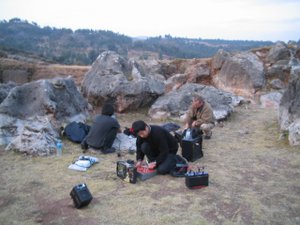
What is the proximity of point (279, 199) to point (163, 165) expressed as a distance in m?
2.32

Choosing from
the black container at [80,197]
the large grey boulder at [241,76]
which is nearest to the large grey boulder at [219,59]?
the large grey boulder at [241,76]

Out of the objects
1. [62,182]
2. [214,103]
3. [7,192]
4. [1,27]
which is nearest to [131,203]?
[62,182]

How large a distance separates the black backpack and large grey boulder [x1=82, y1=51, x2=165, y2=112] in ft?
11.6

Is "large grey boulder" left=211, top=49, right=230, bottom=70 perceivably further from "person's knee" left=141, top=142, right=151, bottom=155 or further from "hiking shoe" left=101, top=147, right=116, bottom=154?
"person's knee" left=141, top=142, right=151, bottom=155

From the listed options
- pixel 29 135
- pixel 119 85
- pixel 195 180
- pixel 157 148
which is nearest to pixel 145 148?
pixel 157 148

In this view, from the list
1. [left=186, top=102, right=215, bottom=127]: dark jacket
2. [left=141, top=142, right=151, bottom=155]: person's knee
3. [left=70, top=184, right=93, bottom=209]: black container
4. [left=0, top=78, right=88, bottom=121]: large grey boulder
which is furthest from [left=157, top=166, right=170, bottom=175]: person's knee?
[left=0, top=78, right=88, bottom=121]: large grey boulder

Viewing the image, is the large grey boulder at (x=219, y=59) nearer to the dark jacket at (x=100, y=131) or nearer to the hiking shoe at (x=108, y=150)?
the dark jacket at (x=100, y=131)

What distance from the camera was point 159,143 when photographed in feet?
23.7

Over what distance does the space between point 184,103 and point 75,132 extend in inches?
199

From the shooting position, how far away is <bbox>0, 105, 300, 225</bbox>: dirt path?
5.72 m

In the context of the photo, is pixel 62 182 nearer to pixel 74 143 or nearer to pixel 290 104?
pixel 74 143

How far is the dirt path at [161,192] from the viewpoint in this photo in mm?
5719

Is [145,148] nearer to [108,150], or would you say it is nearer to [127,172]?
[127,172]

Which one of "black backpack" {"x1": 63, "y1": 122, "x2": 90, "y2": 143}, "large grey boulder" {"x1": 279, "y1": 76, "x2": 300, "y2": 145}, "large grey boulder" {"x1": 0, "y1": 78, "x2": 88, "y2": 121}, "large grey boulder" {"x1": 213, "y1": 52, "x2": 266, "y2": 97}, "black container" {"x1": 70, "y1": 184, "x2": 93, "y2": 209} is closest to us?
"black container" {"x1": 70, "y1": 184, "x2": 93, "y2": 209}
